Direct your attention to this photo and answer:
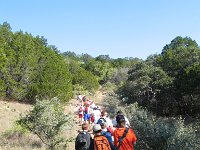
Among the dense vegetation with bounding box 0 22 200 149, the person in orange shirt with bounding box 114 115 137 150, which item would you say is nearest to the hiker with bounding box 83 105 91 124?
the dense vegetation with bounding box 0 22 200 149

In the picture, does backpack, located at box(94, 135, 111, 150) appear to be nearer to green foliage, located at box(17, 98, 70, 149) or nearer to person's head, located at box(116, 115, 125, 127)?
person's head, located at box(116, 115, 125, 127)

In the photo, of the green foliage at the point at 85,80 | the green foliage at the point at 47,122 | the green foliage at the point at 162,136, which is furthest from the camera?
the green foliage at the point at 85,80

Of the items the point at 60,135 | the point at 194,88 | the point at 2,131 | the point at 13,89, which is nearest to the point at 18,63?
the point at 13,89

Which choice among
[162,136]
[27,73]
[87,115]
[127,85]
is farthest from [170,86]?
[162,136]

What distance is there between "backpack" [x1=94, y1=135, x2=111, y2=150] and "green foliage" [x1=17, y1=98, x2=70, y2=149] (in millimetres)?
9075

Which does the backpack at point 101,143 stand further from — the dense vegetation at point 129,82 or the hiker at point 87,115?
the dense vegetation at point 129,82

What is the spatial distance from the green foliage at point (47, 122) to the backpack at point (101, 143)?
9.08 metres

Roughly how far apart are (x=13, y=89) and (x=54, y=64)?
6.58m

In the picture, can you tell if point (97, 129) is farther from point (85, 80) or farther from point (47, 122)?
point (85, 80)

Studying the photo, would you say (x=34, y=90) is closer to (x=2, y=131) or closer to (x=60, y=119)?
(x=2, y=131)

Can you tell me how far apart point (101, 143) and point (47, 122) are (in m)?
9.33

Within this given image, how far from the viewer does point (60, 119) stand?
1723 cm

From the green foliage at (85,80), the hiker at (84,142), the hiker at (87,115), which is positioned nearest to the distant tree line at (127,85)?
the hiker at (87,115)

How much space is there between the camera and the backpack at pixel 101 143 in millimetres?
8031
